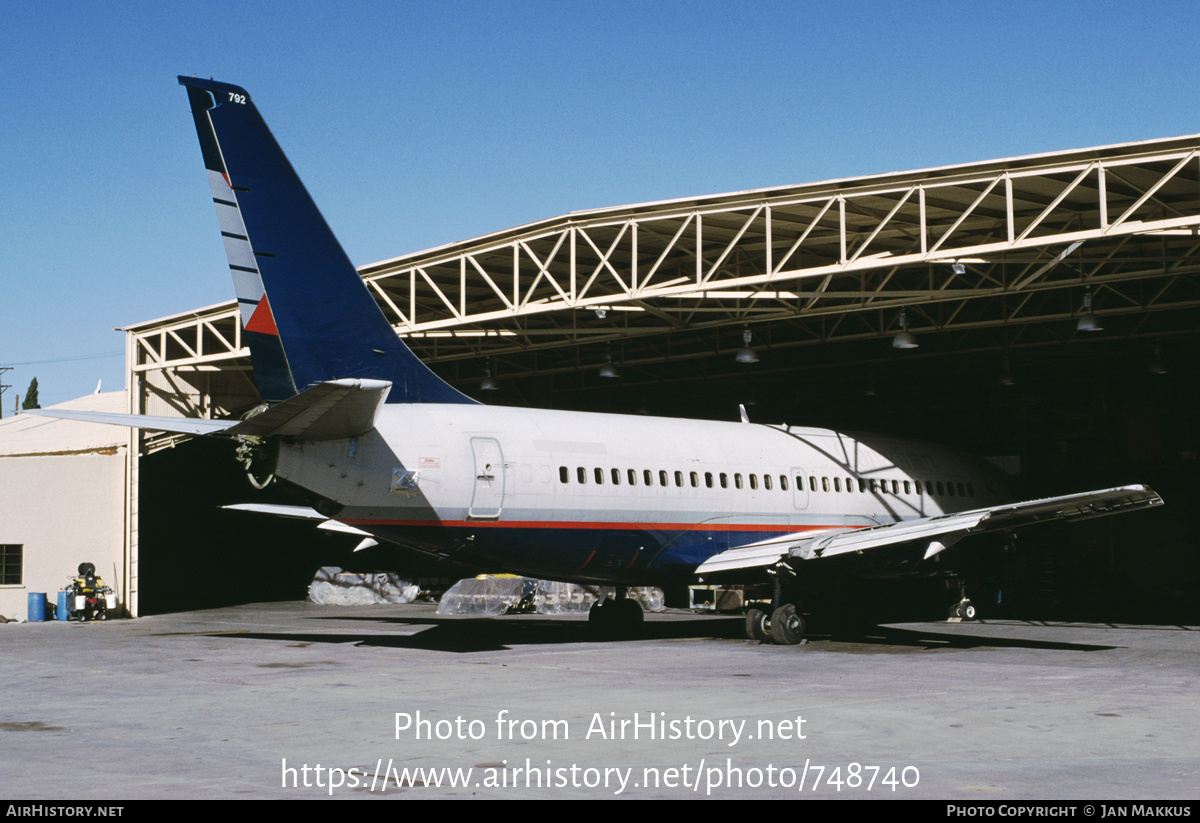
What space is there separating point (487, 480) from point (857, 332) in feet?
64.8

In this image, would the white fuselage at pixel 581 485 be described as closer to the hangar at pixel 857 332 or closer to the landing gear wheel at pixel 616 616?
the landing gear wheel at pixel 616 616

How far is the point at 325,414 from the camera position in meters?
16.1

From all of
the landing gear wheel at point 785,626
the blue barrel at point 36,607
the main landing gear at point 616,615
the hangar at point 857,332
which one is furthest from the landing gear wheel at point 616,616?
the blue barrel at point 36,607

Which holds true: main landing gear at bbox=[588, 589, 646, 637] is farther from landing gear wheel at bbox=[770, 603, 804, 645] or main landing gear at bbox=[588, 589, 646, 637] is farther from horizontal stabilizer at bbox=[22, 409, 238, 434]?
horizontal stabilizer at bbox=[22, 409, 238, 434]

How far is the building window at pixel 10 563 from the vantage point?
3111 cm

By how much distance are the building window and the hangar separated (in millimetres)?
3093

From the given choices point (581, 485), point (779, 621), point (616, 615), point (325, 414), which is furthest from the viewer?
point (616, 615)

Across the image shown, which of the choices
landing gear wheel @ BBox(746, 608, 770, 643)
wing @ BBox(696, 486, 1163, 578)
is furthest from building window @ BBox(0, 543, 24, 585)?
landing gear wheel @ BBox(746, 608, 770, 643)

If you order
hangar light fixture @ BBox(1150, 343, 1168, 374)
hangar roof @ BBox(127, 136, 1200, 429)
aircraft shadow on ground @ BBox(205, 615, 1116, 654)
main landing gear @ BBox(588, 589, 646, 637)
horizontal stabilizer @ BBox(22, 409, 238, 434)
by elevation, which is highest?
hangar roof @ BBox(127, 136, 1200, 429)

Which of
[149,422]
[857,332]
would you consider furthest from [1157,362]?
[149,422]

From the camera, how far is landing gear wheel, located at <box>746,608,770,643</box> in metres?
20.3

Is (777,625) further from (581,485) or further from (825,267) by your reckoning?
(825,267)

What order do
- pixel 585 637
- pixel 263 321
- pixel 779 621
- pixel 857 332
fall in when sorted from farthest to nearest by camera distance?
pixel 857 332 < pixel 585 637 < pixel 779 621 < pixel 263 321
